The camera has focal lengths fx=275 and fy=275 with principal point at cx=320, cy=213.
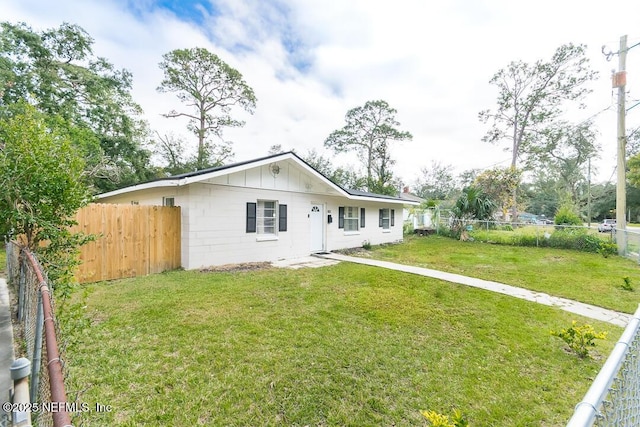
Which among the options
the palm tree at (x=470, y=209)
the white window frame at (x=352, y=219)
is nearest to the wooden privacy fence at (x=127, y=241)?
the white window frame at (x=352, y=219)

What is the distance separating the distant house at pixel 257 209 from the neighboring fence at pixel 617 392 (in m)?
7.73

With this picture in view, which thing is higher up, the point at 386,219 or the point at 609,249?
the point at 386,219

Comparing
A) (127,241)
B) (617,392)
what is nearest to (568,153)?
(617,392)

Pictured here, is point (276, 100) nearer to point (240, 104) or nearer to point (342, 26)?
point (240, 104)

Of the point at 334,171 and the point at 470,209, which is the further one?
the point at 334,171

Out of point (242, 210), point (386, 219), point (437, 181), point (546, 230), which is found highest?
→ point (437, 181)

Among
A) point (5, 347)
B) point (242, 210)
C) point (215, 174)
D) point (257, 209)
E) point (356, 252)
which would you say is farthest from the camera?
point (356, 252)

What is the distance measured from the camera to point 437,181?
41594mm

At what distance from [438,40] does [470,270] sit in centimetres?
900

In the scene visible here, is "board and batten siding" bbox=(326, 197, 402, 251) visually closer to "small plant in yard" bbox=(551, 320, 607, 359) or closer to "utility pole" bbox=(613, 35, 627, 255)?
"small plant in yard" bbox=(551, 320, 607, 359)

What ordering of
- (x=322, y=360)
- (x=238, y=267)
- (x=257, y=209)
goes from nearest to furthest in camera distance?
(x=322, y=360) < (x=238, y=267) < (x=257, y=209)

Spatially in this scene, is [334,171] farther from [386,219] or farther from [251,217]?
[251,217]

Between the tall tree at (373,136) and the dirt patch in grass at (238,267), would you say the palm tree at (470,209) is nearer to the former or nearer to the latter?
the tall tree at (373,136)

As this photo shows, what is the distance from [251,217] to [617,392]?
8.58m
